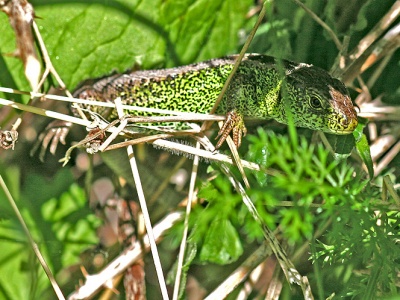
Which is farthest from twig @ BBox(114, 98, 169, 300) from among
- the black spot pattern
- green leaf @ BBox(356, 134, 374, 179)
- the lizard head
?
green leaf @ BBox(356, 134, 374, 179)

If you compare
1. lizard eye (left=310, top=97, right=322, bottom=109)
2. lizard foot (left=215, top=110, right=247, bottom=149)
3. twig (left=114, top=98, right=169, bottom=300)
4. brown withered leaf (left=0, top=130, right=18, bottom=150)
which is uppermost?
brown withered leaf (left=0, top=130, right=18, bottom=150)

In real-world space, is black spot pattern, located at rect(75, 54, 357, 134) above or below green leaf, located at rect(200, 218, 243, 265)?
above

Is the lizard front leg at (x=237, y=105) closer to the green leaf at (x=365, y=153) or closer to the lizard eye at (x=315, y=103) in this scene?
the lizard eye at (x=315, y=103)

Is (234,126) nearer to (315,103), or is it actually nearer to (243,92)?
(243,92)

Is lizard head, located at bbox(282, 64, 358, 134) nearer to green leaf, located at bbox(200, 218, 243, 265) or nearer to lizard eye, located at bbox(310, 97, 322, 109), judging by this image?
lizard eye, located at bbox(310, 97, 322, 109)

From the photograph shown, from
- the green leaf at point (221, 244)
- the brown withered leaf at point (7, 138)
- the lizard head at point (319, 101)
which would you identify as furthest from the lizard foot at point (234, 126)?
the brown withered leaf at point (7, 138)

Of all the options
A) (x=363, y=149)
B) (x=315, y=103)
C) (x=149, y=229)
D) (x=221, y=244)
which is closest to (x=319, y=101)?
(x=315, y=103)

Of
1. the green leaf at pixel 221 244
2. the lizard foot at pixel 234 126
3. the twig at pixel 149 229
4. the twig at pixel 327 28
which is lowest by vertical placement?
the green leaf at pixel 221 244
